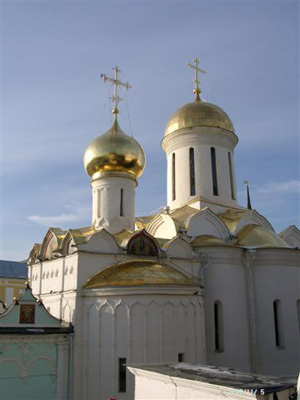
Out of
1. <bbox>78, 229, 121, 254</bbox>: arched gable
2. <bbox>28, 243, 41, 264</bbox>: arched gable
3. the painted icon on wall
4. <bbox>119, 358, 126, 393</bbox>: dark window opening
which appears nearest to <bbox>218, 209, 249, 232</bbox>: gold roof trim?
<bbox>78, 229, 121, 254</bbox>: arched gable

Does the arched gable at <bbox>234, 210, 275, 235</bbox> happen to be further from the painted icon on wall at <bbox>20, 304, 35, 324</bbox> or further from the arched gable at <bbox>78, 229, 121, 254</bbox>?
the painted icon on wall at <bbox>20, 304, 35, 324</bbox>

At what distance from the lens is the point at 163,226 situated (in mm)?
13711

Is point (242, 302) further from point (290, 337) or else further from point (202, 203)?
point (202, 203)

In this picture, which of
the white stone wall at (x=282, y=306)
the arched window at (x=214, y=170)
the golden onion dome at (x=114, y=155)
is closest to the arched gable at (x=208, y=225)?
the white stone wall at (x=282, y=306)

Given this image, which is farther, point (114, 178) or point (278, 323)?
point (114, 178)

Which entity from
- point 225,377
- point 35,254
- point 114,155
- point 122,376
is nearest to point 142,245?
point 122,376

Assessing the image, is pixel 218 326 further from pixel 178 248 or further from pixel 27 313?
pixel 27 313

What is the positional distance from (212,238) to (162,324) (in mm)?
3979

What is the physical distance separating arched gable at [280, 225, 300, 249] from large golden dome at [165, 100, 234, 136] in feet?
15.1

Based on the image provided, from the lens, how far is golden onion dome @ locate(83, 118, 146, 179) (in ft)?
46.3

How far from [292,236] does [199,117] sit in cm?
608

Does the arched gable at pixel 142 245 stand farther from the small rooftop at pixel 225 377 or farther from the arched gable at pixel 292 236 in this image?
the arched gable at pixel 292 236

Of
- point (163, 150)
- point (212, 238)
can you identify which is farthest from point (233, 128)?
point (212, 238)

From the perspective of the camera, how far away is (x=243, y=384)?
5094 mm
